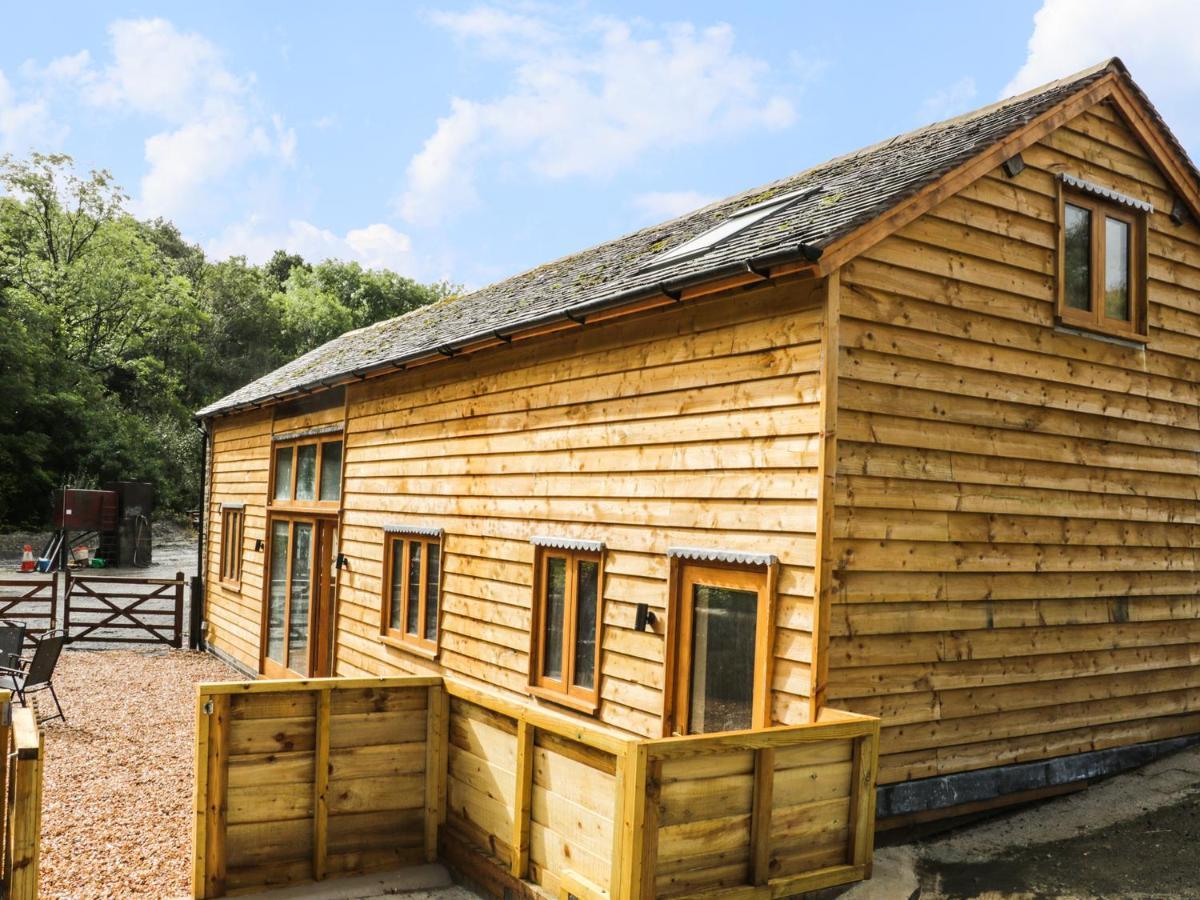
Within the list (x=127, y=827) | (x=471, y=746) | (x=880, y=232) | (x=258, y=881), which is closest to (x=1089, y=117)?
(x=880, y=232)

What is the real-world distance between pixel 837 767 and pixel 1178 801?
11.1 ft

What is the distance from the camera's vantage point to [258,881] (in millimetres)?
5875

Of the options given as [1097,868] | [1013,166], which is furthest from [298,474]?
[1097,868]

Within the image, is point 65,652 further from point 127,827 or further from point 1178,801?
point 1178,801

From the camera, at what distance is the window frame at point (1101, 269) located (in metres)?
7.32

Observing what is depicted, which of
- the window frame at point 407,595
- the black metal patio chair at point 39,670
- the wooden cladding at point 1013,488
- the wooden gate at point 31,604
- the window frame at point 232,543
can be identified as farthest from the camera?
the window frame at point 232,543

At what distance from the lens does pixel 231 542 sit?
56.0 feet

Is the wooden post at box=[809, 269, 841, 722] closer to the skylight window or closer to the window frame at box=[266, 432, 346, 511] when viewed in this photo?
the skylight window

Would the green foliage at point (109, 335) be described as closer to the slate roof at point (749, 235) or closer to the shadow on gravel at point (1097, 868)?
the slate roof at point (749, 235)

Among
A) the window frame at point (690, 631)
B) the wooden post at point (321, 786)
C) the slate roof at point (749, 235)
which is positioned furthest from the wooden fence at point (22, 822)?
the slate roof at point (749, 235)

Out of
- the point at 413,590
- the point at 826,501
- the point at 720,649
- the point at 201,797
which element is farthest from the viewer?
the point at 413,590

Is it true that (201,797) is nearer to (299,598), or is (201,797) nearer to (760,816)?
(760,816)

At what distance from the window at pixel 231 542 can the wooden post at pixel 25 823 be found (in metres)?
11.9

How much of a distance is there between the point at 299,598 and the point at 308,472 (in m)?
1.76
